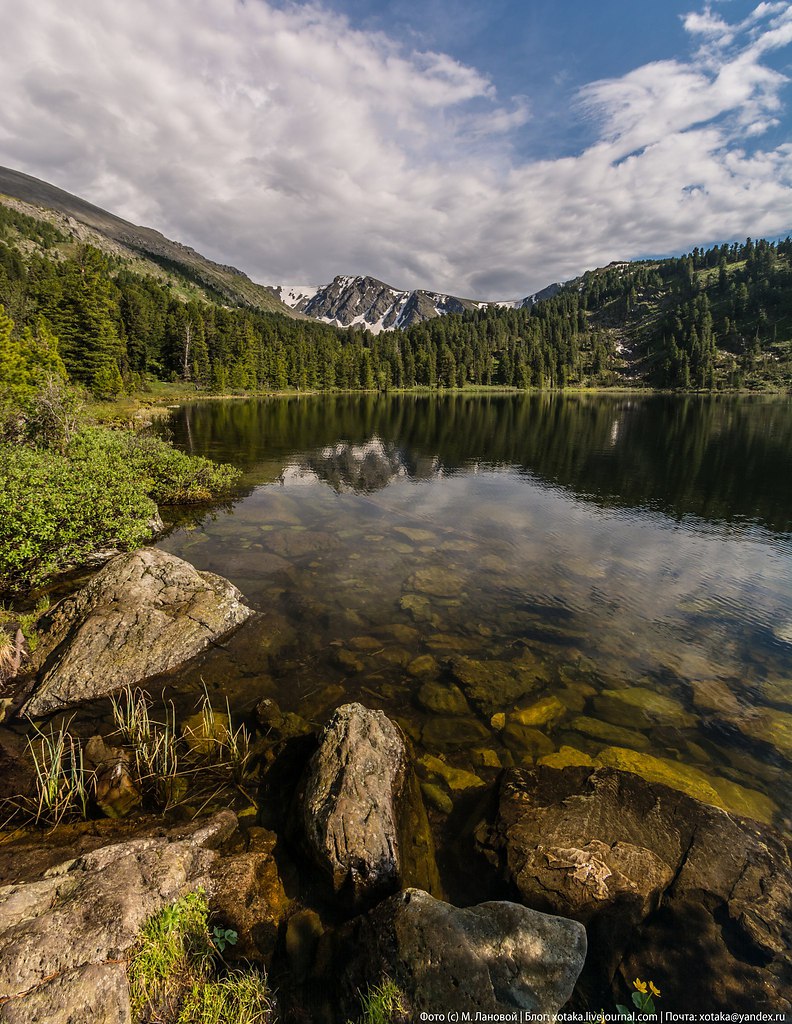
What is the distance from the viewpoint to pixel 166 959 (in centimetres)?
568

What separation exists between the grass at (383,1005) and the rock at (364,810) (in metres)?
1.74

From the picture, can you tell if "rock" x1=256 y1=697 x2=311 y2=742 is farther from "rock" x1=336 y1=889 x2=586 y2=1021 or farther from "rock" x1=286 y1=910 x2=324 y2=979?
"rock" x1=336 y1=889 x2=586 y2=1021

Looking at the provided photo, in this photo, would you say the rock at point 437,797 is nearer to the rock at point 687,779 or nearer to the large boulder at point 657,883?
the large boulder at point 657,883

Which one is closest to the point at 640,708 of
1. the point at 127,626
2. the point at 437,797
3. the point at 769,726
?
the point at 769,726

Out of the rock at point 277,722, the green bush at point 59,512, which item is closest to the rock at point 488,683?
the rock at point 277,722

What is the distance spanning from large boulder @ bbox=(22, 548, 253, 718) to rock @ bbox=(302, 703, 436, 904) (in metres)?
7.00

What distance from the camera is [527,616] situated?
18.2 m

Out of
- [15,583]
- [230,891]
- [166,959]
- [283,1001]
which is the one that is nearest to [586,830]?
[283,1001]

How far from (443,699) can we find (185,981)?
856cm

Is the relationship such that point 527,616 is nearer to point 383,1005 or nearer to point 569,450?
point 383,1005

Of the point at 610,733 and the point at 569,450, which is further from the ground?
the point at 569,450

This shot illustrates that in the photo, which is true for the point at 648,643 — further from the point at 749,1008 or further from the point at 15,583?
the point at 15,583

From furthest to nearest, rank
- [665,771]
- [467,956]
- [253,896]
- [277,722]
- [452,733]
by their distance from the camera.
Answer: [452,733] → [277,722] → [665,771] → [253,896] → [467,956]

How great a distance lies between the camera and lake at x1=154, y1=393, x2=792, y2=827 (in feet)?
38.7
